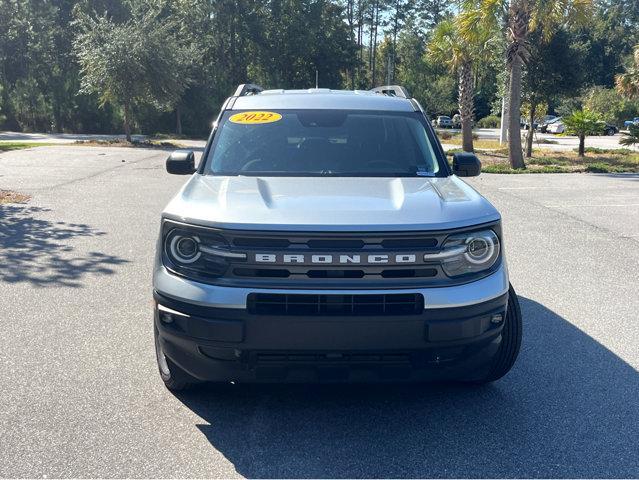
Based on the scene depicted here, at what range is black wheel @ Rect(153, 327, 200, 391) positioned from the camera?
3867 millimetres

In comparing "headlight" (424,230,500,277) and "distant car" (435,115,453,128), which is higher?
"headlight" (424,230,500,277)

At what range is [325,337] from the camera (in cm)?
332

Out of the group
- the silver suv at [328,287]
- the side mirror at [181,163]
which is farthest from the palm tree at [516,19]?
the silver suv at [328,287]

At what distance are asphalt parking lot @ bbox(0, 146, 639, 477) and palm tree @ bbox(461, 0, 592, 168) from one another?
1339 centimetres

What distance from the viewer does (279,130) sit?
4.98m

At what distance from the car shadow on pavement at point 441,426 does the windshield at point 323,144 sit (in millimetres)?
1488

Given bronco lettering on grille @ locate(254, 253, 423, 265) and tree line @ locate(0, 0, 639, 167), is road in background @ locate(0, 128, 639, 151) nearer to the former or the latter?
tree line @ locate(0, 0, 639, 167)

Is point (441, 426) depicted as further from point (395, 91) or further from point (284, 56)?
point (284, 56)

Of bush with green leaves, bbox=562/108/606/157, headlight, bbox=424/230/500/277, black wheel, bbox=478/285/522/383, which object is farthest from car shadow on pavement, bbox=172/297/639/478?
bush with green leaves, bbox=562/108/606/157

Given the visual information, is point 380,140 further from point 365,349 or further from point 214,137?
point 365,349

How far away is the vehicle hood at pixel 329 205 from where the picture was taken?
344cm

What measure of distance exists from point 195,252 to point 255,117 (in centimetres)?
184

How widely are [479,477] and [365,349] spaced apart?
81cm

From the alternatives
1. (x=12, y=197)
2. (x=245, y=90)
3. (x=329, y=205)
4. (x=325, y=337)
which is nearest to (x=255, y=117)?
(x=245, y=90)
